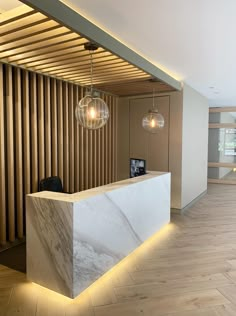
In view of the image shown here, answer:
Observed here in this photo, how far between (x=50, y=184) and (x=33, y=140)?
792 millimetres

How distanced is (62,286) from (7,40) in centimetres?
283

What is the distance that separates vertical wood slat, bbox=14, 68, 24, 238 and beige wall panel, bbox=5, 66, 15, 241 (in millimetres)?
98

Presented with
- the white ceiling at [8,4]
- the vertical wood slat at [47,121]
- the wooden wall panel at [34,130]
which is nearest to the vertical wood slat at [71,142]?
the vertical wood slat at [47,121]

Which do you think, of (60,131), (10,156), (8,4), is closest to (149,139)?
(60,131)

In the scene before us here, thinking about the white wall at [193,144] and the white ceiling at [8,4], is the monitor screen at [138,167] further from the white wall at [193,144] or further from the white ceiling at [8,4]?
the white ceiling at [8,4]

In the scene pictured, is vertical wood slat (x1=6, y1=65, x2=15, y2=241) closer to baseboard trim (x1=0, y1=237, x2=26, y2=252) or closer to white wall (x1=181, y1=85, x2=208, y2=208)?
baseboard trim (x1=0, y1=237, x2=26, y2=252)

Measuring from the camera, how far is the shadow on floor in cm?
336

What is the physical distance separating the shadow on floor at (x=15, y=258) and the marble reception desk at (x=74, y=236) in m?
0.53

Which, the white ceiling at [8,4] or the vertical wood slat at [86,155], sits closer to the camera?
the white ceiling at [8,4]

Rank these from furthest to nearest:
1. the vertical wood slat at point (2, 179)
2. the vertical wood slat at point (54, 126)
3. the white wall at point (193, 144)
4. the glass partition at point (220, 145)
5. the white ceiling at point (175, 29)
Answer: the glass partition at point (220, 145) → the white wall at point (193, 144) → the vertical wood slat at point (54, 126) → the vertical wood slat at point (2, 179) → the white ceiling at point (175, 29)

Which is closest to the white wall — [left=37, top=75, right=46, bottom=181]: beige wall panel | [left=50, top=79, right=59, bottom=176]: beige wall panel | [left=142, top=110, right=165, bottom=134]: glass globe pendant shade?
[left=142, top=110, right=165, bottom=134]: glass globe pendant shade

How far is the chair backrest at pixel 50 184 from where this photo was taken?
13.6 ft

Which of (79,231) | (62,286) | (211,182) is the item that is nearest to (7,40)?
(79,231)

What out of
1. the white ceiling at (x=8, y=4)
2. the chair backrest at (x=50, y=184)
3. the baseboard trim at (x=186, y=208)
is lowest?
the baseboard trim at (x=186, y=208)
